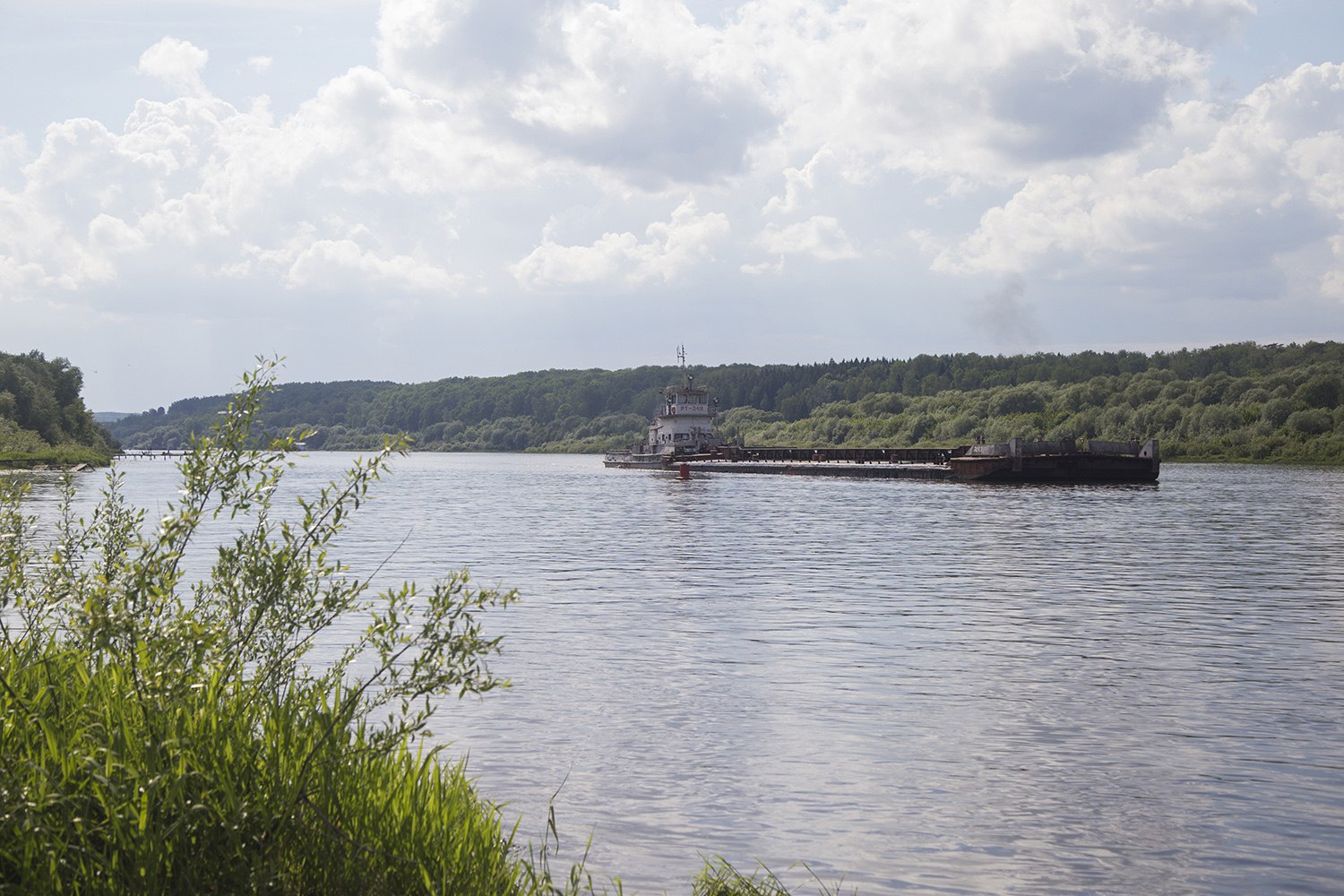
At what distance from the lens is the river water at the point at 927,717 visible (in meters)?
9.31

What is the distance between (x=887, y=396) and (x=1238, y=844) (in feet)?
577

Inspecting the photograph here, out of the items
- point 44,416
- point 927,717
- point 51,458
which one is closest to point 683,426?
point 51,458

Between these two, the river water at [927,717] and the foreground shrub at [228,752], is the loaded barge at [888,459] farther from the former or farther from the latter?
the foreground shrub at [228,752]

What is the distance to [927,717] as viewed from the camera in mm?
13477

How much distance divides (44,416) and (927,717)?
127057 millimetres

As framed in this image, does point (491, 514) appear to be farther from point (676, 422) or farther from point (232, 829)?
point (676, 422)

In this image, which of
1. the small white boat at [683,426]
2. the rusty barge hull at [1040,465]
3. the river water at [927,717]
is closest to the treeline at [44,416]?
the small white boat at [683,426]

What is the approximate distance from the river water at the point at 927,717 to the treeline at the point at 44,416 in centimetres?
8289

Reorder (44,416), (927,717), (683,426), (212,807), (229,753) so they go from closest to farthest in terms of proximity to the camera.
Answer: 1. (212,807)
2. (229,753)
3. (927,717)
4. (683,426)
5. (44,416)

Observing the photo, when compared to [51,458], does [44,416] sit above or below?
above

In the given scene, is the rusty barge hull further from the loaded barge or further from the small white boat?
the small white boat

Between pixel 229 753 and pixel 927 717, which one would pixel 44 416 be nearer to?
pixel 927 717

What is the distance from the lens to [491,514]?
53906 millimetres

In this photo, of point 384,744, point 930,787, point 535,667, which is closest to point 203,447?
point 384,744
